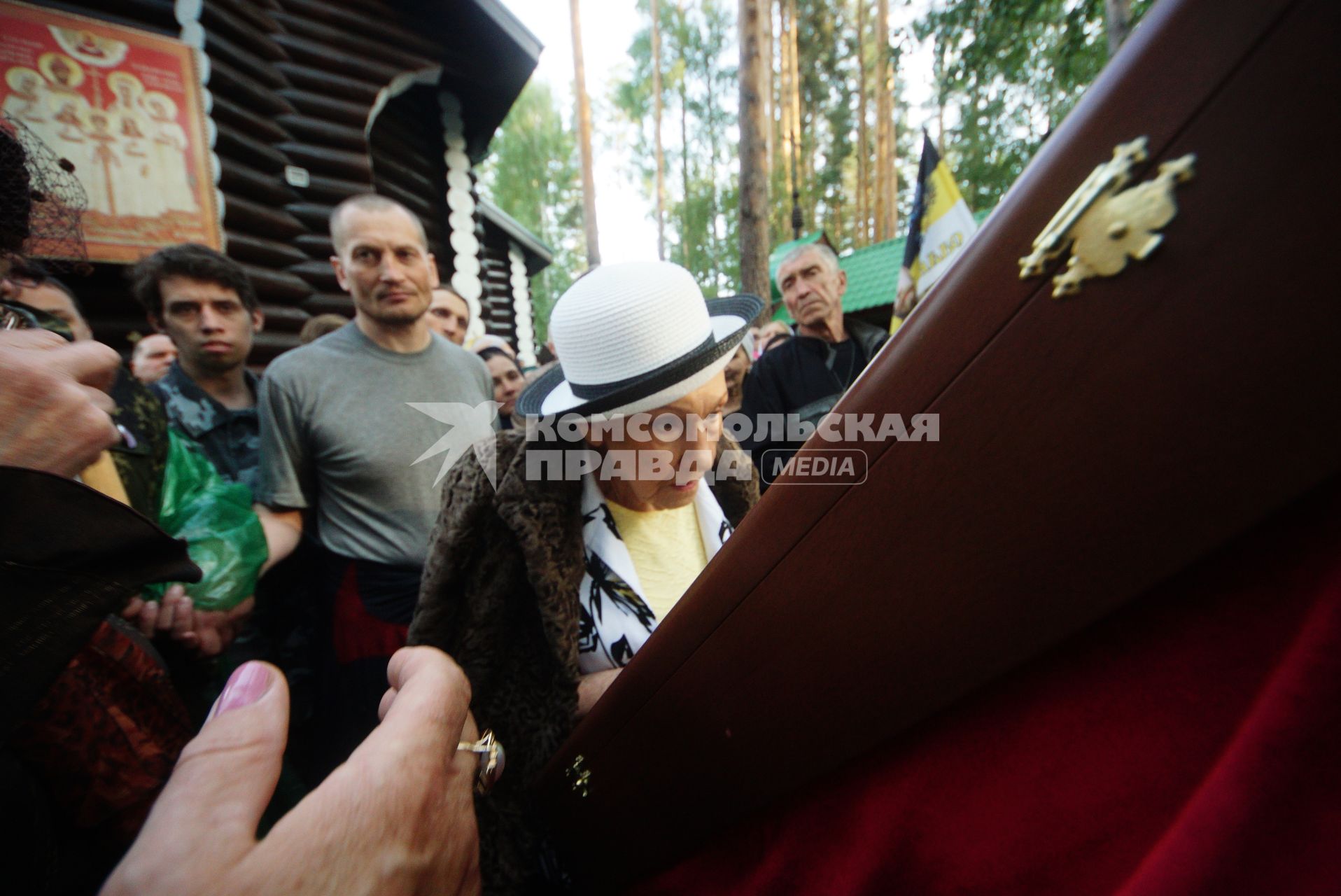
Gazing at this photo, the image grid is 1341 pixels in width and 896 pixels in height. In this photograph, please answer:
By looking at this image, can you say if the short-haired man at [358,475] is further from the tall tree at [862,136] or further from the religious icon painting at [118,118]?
the tall tree at [862,136]

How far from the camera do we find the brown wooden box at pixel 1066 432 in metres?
0.32

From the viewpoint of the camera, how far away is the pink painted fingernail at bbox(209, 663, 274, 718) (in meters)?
0.55

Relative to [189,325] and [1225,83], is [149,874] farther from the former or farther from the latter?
[189,325]

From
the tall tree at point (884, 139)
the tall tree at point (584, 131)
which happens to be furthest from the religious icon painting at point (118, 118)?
the tall tree at point (884, 139)

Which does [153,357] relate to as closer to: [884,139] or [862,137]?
[884,139]

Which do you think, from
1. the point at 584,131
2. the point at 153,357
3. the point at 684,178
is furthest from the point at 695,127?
the point at 153,357

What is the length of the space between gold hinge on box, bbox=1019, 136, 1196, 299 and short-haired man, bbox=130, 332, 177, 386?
356 cm

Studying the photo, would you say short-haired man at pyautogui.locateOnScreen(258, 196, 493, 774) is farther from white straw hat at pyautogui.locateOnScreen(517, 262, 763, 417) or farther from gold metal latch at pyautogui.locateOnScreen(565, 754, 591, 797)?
gold metal latch at pyautogui.locateOnScreen(565, 754, 591, 797)

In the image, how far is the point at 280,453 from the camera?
6.82 feet

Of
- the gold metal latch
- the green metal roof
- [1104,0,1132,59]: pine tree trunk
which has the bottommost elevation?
the gold metal latch

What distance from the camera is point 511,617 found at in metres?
1.35

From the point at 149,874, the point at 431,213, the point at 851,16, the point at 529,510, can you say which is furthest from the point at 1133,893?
the point at 851,16

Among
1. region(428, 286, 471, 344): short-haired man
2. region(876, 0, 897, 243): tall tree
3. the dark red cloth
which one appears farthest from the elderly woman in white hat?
region(876, 0, 897, 243): tall tree

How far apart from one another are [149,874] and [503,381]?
3668 mm
